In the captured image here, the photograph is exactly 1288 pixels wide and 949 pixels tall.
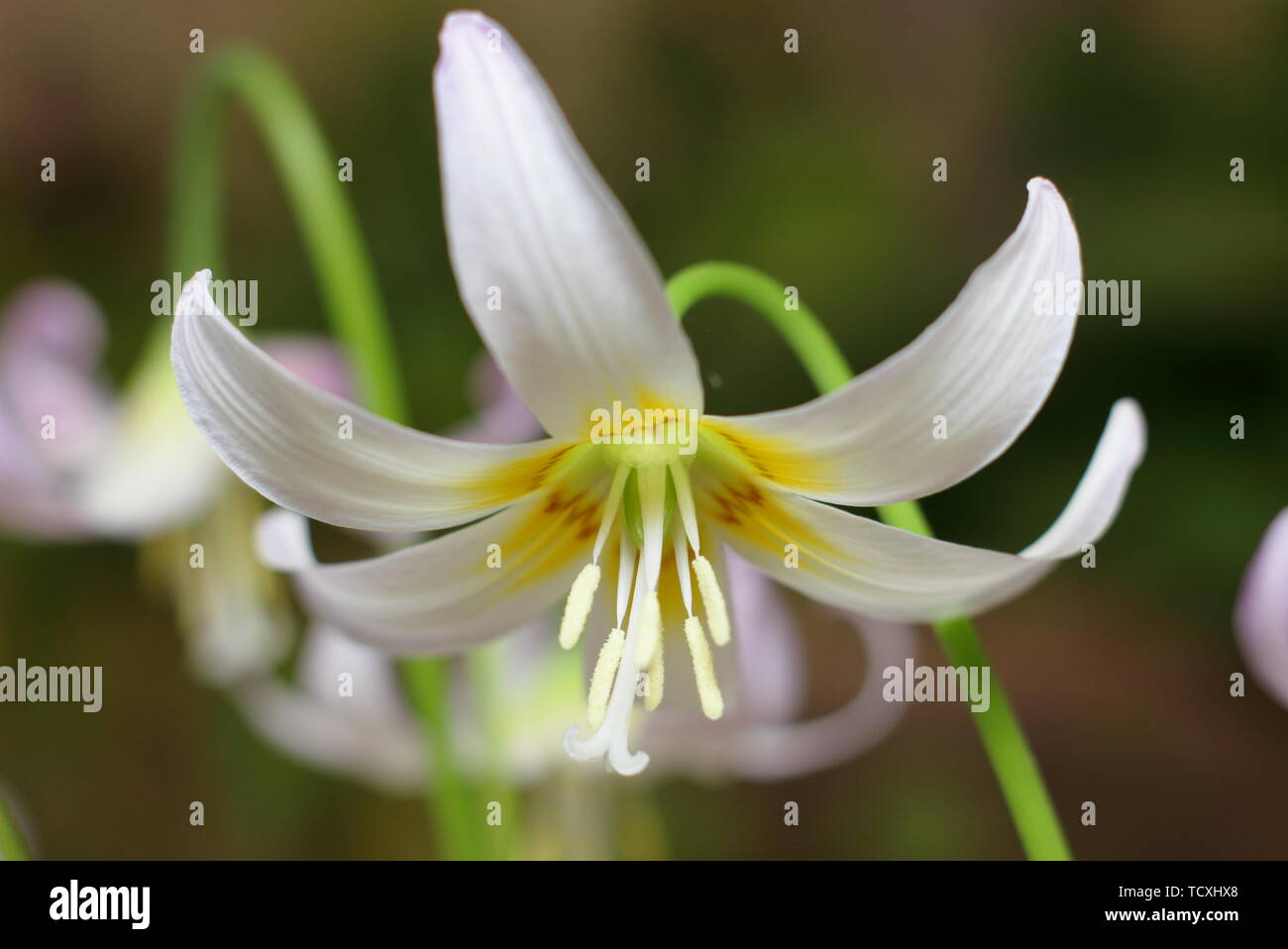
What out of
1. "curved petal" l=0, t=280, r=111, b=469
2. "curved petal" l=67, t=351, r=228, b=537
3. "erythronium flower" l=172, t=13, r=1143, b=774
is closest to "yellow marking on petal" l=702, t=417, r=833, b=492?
"erythronium flower" l=172, t=13, r=1143, b=774

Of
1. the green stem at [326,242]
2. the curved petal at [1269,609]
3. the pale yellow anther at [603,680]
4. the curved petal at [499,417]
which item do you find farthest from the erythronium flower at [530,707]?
the curved petal at [1269,609]

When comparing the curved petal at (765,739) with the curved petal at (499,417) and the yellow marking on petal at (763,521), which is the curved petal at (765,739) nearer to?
the curved petal at (499,417)

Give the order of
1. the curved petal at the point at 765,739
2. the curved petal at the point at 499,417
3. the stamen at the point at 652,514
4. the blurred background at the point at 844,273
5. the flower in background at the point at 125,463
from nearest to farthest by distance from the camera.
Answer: the stamen at the point at 652,514 → the curved petal at the point at 499,417 → the flower in background at the point at 125,463 → the curved petal at the point at 765,739 → the blurred background at the point at 844,273

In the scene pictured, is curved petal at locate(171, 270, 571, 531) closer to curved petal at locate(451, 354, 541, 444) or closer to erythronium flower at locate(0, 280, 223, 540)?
curved petal at locate(451, 354, 541, 444)

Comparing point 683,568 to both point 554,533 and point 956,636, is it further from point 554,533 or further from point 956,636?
point 956,636

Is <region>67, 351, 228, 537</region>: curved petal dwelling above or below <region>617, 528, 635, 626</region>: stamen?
above
